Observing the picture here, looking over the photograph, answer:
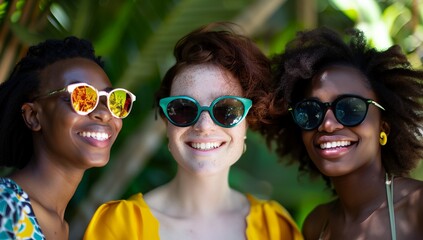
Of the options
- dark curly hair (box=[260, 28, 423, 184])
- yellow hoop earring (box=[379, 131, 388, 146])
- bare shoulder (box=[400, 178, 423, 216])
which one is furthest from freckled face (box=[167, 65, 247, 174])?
bare shoulder (box=[400, 178, 423, 216])

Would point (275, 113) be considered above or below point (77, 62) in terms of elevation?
below

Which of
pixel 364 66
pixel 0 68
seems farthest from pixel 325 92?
pixel 0 68

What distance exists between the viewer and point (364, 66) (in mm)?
3365

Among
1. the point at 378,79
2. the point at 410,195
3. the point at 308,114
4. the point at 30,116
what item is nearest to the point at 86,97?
the point at 30,116

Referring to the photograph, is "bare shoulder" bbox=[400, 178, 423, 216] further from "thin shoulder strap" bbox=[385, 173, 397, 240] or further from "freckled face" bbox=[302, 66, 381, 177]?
"freckled face" bbox=[302, 66, 381, 177]

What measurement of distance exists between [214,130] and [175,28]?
51.9 inches

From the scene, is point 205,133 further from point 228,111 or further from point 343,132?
point 343,132

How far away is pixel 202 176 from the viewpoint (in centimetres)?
343

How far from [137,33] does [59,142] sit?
1.81m

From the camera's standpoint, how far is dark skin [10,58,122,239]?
117 inches

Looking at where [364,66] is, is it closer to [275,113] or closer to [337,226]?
[275,113]

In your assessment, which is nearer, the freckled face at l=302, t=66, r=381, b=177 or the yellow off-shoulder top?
the freckled face at l=302, t=66, r=381, b=177

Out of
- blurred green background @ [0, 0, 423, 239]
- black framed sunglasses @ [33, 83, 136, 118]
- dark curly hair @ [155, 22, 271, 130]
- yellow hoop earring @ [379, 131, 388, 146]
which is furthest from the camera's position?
blurred green background @ [0, 0, 423, 239]

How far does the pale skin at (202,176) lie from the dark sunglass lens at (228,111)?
0.13ft
